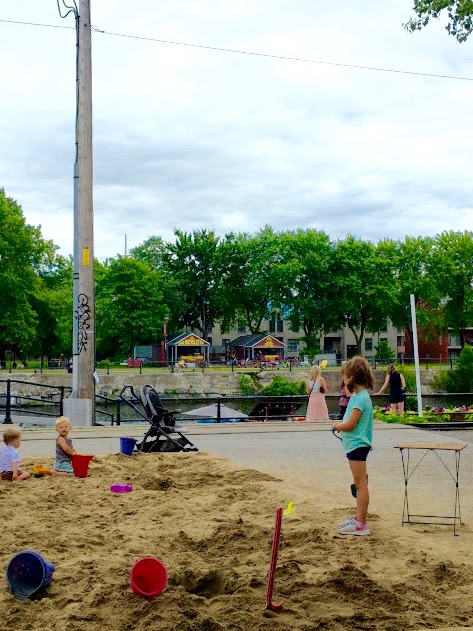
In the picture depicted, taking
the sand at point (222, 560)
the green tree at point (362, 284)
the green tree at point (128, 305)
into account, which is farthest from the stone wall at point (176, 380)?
the sand at point (222, 560)

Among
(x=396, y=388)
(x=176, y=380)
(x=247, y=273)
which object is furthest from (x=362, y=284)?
(x=396, y=388)

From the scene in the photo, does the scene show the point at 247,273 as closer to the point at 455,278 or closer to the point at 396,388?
the point at 455,278

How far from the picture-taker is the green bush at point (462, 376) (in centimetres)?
6138

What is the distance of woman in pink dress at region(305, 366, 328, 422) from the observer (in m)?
17.7

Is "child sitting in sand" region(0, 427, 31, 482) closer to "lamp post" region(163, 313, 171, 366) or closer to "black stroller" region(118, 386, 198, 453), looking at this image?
"black stroller" region(118, 386, 198, 453)

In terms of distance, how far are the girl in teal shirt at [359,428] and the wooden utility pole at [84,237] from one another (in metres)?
11.2

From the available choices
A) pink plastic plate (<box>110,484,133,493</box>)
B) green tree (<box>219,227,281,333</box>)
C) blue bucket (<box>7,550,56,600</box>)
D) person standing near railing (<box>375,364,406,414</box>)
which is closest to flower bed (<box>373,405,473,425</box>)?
person standing near railing (<box>375,364,406,414</box>)

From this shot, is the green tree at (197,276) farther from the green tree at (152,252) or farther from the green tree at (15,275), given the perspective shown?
the green tree at (15,275)

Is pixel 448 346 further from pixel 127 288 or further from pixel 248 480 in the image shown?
pixel 248 480

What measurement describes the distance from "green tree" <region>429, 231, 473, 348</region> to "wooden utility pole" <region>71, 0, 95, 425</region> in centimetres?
6279

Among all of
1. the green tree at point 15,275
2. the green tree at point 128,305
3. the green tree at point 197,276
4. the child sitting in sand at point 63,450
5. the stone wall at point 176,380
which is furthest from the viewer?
the green tree at point 197,276

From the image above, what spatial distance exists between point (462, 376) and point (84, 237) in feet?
162

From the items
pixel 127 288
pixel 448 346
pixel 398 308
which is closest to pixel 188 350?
pixel 127 288

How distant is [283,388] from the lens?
54062 millimetres
